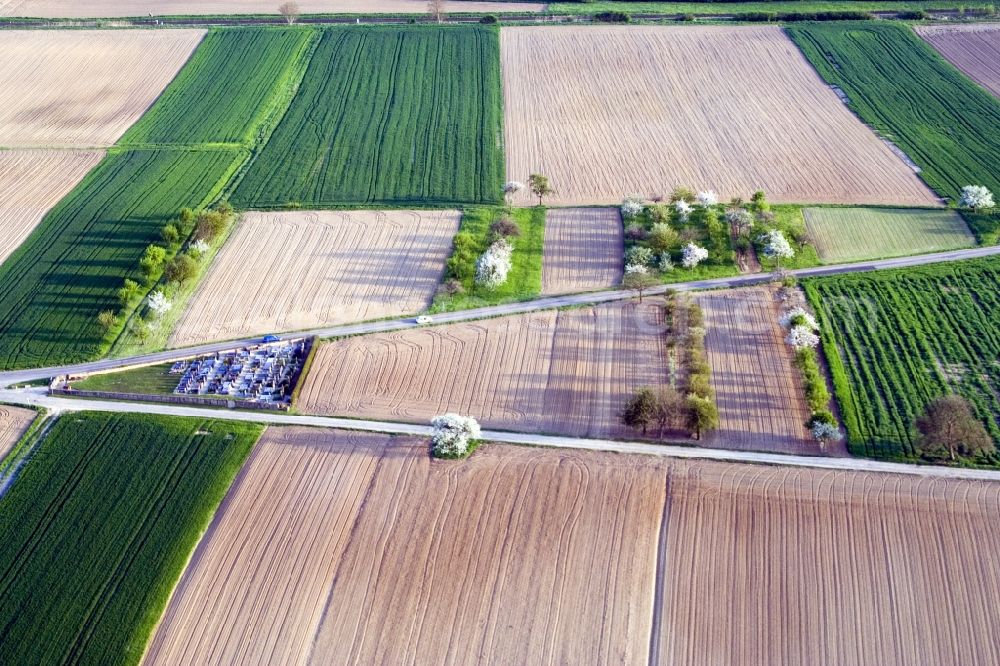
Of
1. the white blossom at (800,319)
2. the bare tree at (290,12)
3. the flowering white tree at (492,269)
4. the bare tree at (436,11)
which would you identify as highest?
the bare tree at (436,11)

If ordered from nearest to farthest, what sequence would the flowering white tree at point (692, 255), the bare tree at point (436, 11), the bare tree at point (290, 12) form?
the flowering white tree at point (692, 255) < the bare tree at point (436, 11) < the bare tree at point (290, 12)

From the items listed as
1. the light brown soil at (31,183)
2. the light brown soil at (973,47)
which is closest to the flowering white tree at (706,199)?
the light brown soil at (973,47)

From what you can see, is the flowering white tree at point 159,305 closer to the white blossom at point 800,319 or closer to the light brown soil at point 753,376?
the light brown soil at point 753,376

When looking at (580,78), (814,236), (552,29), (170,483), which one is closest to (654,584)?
(170,483)

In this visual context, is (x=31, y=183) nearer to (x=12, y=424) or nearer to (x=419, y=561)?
(x=12, y=424)

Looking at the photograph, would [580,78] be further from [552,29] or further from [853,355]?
[853,355]

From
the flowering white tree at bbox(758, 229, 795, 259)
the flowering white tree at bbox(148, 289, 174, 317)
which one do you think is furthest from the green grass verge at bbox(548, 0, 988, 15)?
the flowering white tree at bbox(148, 289, 174, 317)
